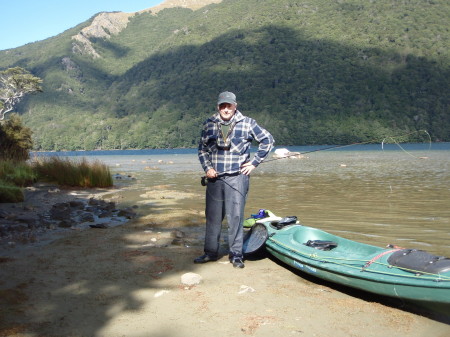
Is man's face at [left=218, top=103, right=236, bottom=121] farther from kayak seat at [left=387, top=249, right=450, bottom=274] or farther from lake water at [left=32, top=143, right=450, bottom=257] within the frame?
kayak seat at [left=387, top=249, right=450, bottom=274]

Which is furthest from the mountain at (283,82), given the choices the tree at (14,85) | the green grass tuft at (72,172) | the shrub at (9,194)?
the shrub at (9,194)

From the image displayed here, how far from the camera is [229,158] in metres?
5.54

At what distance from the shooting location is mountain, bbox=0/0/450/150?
10544cm

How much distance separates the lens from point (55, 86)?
16612 centimetres

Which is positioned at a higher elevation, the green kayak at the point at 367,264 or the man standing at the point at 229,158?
the man standing at the point at 229,158

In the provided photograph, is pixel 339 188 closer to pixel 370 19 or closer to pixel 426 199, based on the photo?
pixel 426 199

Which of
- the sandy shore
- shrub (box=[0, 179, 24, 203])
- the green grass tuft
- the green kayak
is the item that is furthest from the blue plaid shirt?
the green grass tuft

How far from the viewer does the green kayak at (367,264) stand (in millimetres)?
3841

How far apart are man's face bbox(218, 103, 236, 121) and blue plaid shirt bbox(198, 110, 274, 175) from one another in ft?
Answer: 0.21

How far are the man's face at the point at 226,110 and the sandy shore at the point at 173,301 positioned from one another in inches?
83.9

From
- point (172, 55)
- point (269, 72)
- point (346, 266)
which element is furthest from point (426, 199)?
point (172, 55)

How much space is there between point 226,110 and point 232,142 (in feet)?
1.44

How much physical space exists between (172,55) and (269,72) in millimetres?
50521

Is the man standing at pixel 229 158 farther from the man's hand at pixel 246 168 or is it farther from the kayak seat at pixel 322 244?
the kayak seat at pixel 322 244
